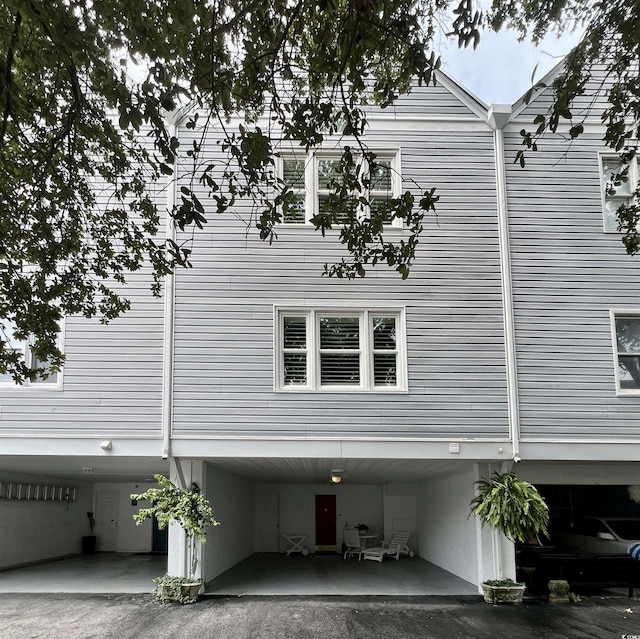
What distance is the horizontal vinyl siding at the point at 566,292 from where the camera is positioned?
9367 millimetres

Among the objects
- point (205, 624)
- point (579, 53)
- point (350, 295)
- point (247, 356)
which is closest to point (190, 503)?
point (205, 624)

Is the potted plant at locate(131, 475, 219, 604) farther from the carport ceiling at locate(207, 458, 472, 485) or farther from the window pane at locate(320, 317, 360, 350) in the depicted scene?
the window pane at locate(320, 317, 360, 350)

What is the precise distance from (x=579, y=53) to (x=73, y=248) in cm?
510

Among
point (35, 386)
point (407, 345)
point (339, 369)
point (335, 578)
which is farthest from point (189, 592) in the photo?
point (407, 345)

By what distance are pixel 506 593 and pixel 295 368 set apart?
492 cm

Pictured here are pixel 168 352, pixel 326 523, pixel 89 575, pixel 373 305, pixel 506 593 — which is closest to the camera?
pixel 506 593

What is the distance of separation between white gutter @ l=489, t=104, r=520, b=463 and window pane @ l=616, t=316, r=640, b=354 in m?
1.91

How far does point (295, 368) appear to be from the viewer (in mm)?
9555

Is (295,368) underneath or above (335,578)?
above

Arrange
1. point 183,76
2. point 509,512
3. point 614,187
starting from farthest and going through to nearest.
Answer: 1. point 614,187
2. point 509,512
3. point 183,76

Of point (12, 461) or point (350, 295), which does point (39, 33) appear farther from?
point (12, 461)

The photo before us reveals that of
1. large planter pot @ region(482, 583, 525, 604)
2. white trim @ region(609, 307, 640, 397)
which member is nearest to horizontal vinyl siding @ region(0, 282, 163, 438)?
large planter pot @ region(482, 583, 525, 604)

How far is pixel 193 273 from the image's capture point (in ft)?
31.9

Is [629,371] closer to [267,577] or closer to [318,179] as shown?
[318,179]
